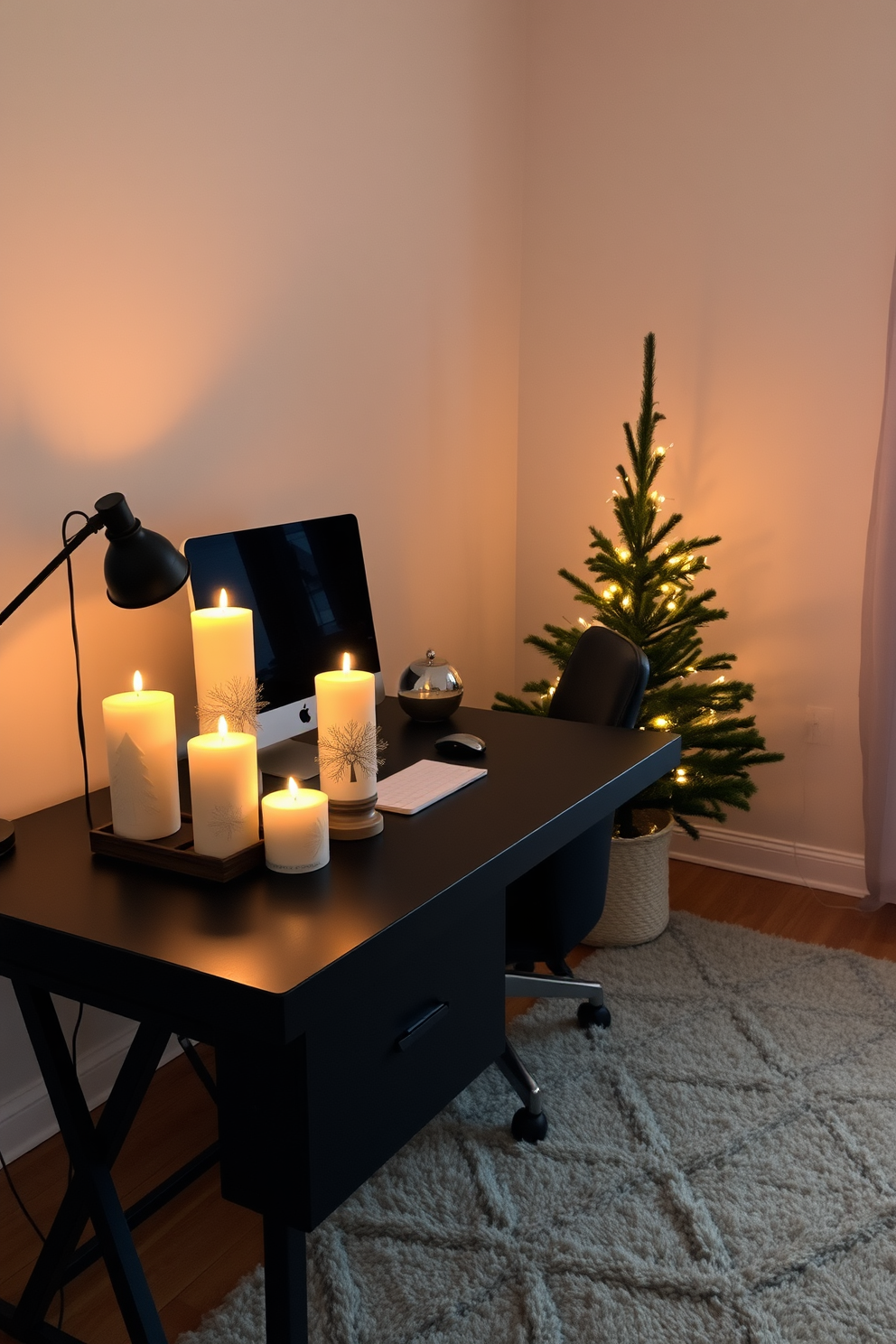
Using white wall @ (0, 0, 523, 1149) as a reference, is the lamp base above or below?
below

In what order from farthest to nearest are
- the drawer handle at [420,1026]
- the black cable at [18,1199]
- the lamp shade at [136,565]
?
1. the black cable at [18,1199]
2. the lamp shade at [136,565]
3. the drawer handle at [420,1026]

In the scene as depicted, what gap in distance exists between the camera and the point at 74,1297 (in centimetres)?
164

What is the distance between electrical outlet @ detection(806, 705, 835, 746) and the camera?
9.90ft

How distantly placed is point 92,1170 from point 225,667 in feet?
2.31

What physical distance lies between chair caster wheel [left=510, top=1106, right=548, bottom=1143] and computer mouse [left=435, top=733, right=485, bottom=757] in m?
0.64

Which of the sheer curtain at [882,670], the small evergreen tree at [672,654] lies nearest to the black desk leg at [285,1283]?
the small evergreen tree at [672,654]

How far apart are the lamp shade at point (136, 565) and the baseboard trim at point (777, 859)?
6.90ft

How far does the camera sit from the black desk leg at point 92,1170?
1.43 metres

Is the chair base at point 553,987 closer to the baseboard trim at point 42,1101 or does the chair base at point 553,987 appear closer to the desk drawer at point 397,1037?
the desk drawer at point 397,1037

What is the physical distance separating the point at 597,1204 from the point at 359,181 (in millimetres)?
2130

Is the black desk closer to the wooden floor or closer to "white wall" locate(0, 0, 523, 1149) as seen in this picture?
the wooden floor

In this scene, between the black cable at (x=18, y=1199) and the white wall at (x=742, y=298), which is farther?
the white wall at (x=742, y=298)

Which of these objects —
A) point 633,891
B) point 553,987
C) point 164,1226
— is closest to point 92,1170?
point 164,1226

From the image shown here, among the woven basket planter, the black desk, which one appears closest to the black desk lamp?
the black desk
